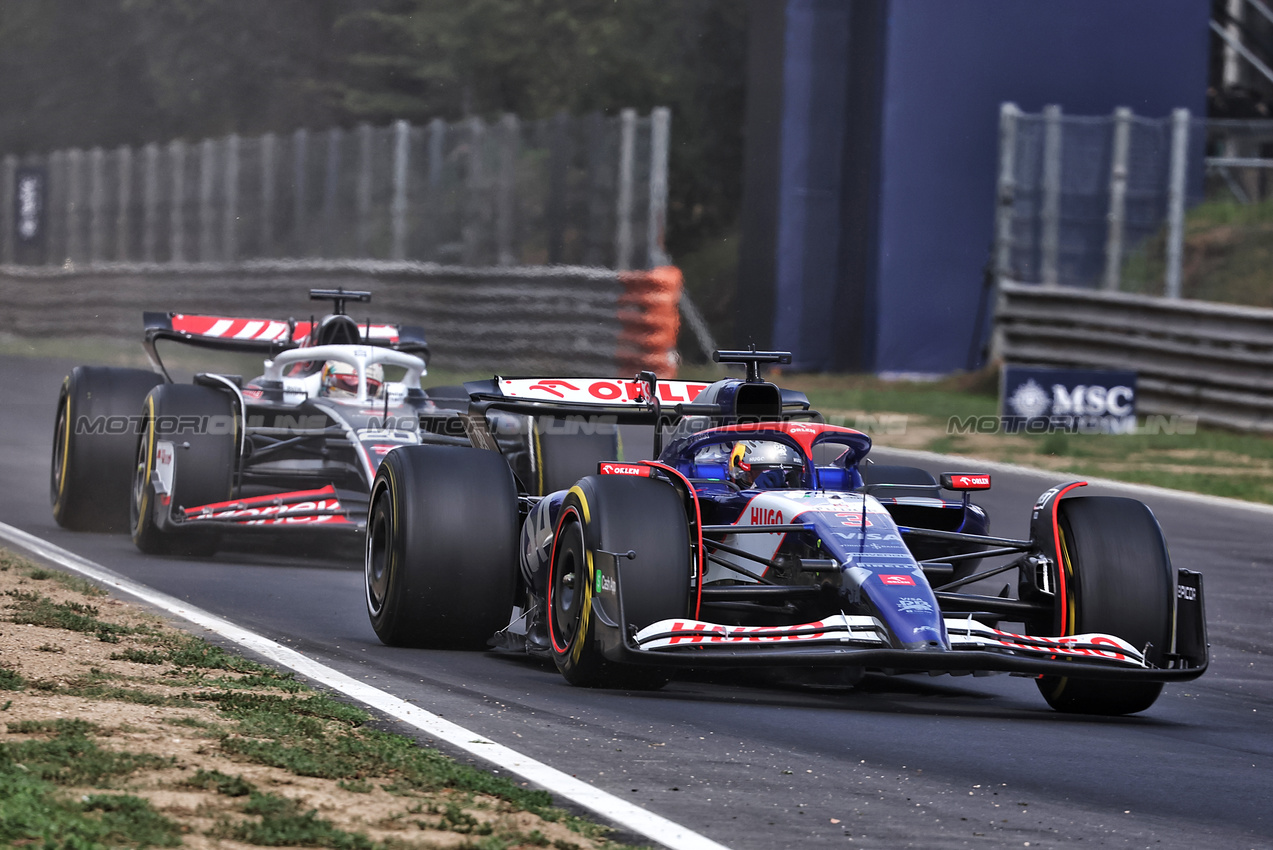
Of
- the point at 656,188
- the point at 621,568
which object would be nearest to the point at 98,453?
the point at 621,568

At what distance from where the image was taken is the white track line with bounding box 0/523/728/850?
4.96m

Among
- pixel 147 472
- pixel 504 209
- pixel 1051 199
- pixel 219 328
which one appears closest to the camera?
pixel 147 472

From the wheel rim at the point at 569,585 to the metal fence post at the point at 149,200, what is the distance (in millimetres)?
28823

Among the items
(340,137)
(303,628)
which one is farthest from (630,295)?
(303,628)

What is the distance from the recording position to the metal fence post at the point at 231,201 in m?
32.6

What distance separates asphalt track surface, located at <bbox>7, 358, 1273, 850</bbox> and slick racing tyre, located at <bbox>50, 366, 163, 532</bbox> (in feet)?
7.68

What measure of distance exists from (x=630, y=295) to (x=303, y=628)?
1574 cm

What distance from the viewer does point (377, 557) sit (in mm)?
8688

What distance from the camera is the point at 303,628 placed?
8.83 meters

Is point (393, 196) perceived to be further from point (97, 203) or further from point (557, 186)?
point (97, 203)

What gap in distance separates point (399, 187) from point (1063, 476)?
15404mm

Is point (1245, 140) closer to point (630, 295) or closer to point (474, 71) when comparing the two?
point (630, 295)

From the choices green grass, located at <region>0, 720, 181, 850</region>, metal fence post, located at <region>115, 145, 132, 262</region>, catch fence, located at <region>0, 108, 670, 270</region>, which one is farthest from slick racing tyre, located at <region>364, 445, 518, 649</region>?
metal fence post, located at <region>115, 145, 132, 262</region>

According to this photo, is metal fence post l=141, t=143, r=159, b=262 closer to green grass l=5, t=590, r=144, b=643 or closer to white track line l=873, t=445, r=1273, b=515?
white track line l=873, t=445, r=1273, b=515
